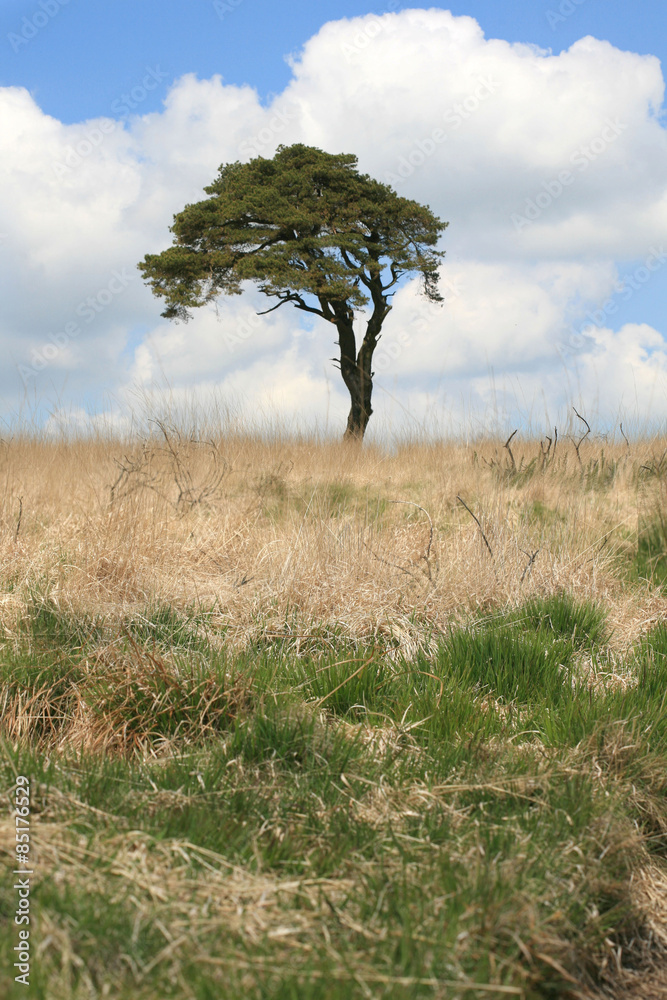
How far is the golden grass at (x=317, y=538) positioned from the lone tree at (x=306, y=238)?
8659 millimetres

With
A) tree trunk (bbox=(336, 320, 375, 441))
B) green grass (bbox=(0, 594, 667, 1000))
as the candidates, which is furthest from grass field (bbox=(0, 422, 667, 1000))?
tree trunk (bbox=(336, 320, 375, 441))

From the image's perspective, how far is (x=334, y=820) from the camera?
2.04 m

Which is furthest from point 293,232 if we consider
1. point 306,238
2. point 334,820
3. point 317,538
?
point 334,820

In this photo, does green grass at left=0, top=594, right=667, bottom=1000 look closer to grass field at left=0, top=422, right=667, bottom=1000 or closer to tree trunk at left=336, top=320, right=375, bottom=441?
grass field at left=0, top=422, right=667, bottom=1000

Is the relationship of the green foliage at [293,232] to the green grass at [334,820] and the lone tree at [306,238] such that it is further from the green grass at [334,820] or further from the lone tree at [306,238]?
the green grass at [334,820]

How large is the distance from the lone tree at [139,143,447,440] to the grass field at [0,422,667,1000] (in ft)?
A: 40.5

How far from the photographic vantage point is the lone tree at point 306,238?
17.0 m

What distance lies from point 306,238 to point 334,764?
16320mm

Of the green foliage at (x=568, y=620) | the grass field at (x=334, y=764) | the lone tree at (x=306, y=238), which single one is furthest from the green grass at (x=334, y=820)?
the lone tree at (x=306, y=238)

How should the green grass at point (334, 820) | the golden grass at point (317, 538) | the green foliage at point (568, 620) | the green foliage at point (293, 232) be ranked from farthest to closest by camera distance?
the green foliage at point (293, 232), the golden grass at point (317, 538), the green foliage at point (568, 620), the green grass at point (334, 820)

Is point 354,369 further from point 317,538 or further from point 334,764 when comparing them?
point 334,764

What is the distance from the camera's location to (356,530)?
17.5 ft

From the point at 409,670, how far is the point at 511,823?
119cm

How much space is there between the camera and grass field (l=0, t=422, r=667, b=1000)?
5.08 feet
